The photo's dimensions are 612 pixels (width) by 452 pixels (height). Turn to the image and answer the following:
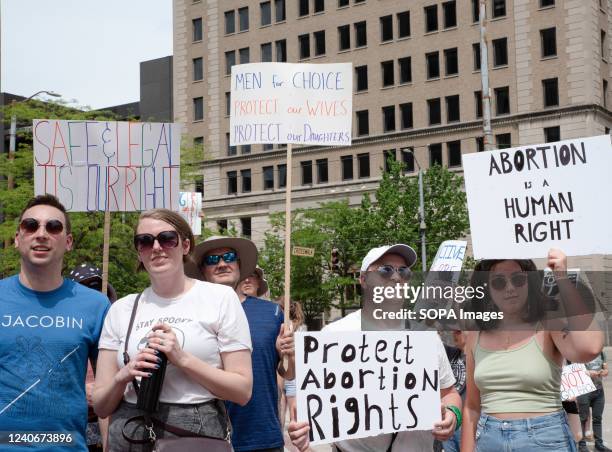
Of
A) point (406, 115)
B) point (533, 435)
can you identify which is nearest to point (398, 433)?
point (533, 435)

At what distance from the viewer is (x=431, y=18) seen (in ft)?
178

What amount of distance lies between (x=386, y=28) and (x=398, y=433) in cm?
5318

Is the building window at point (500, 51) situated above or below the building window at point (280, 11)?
below

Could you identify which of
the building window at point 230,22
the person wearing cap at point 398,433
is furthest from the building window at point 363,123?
the person wearing cap at point 398,433

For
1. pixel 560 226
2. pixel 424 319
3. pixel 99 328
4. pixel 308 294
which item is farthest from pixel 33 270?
pixel 308 294

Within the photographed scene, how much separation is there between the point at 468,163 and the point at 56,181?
3424 millimetres

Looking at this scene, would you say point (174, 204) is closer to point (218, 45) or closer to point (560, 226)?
point (560, 226)

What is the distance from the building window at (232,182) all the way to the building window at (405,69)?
13.1 meters

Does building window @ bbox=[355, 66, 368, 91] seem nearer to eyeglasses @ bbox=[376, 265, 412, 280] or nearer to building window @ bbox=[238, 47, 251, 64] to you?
building window @ bbox=[238, 47, 251, 64]

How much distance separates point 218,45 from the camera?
203 feet

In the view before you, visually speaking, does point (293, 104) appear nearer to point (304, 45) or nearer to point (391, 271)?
point (391, 271)

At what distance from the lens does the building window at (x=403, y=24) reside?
55.1 meters

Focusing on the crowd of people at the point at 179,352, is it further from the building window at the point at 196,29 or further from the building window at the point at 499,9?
the building window at the point at 196,29

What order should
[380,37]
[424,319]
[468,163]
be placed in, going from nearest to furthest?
[424,319], [468,163], [380,37]
